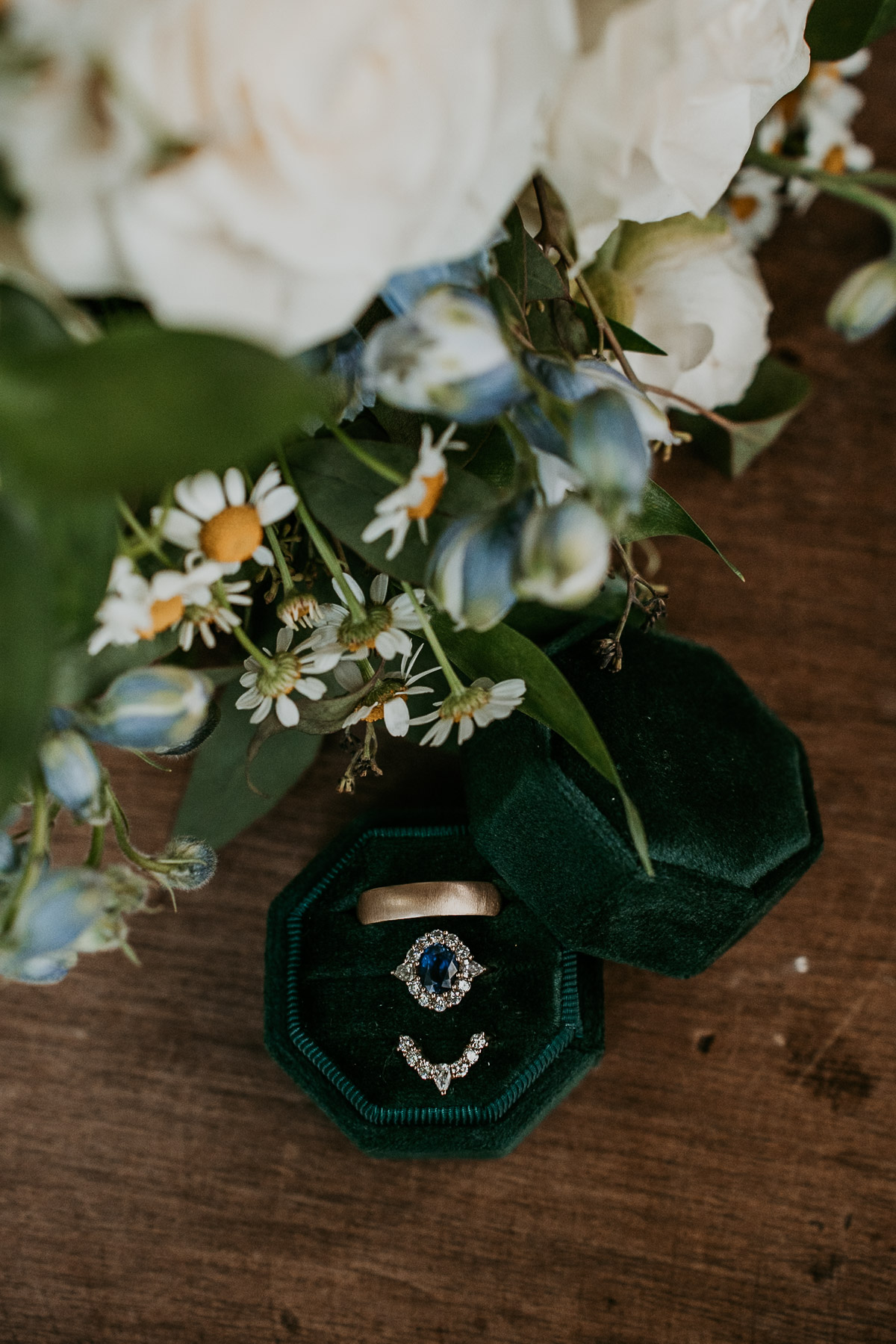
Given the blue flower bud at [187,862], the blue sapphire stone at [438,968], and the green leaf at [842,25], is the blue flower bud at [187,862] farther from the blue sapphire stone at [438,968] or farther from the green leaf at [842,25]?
the green leaf at [842,25]

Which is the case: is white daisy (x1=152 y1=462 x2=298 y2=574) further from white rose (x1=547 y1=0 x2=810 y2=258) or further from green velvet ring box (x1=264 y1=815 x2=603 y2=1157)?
green velvet ring box (x1=264 y1=815 x2=603 y2=1157)

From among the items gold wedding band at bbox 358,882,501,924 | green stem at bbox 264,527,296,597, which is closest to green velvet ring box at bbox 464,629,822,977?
gold wedding band at bbox 358,882,501,924

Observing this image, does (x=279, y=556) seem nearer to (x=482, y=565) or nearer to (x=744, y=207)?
(x=482, y=565)

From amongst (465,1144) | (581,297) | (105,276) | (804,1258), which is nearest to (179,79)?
(105,276)

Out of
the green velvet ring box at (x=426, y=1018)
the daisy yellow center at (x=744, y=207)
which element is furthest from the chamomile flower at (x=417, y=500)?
the daisy yellow center at (x=744, y=207)

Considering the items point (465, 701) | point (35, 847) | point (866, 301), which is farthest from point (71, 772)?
point (866, 301)
